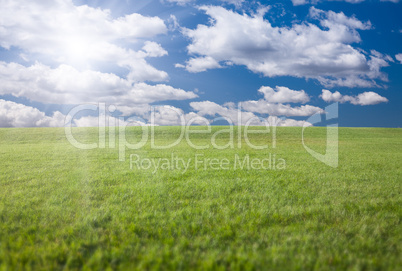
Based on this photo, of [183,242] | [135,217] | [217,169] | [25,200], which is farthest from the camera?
[217,169]

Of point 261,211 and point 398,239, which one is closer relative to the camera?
point 398,239

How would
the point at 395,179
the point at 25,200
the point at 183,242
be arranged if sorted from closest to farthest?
1. the point at 183,242
2. the point at 25,200
3. the point at 395,179

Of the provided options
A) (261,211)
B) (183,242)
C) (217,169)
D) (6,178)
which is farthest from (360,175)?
(6,178)

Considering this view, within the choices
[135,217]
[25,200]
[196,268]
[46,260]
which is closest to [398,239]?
[196,268]

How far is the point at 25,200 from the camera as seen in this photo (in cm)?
713

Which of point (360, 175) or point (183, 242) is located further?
point (360, 175)

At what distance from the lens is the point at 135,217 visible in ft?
18.7

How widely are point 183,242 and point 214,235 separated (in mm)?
728

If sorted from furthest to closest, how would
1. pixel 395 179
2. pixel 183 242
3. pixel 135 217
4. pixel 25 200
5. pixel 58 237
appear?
1. pixel 395 179
2. pixel 25 200
3. pixel 135 217
4. pixel 58 237
5. pixel 183 242

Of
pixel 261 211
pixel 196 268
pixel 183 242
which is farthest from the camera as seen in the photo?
pixel 261 211

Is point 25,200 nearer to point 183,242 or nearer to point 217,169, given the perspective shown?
point 183,242

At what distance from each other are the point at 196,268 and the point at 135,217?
8.02 ft

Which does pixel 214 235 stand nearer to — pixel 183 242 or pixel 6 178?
pixel 183 242

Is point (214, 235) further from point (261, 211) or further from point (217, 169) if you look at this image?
point (217, 169)
